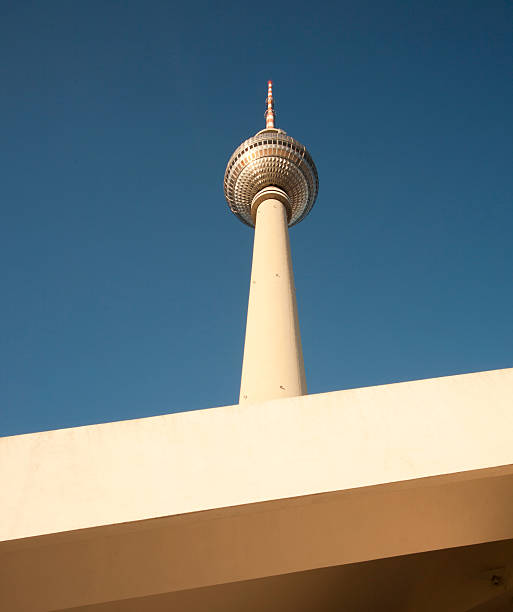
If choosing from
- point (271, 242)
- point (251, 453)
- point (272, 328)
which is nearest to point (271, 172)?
point (271, 242)

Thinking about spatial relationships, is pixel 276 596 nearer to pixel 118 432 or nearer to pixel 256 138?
pixel 118 432

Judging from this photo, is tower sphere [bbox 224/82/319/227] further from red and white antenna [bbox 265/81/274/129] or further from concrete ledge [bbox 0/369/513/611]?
concrete ledge [bbox 0/369/513/611]

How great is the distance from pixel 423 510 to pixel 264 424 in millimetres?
1223

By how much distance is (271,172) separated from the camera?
69.4 ft

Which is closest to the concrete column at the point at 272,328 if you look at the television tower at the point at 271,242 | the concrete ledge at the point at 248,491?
the television tower at the point at 271,242

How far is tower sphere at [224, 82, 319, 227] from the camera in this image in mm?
21250

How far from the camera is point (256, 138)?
22.0 m

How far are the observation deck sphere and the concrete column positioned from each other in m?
4.24

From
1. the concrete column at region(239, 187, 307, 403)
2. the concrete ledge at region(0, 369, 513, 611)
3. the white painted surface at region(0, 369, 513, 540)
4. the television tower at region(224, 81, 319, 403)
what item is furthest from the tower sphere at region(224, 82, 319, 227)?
the concrete ledge at region(0, 369, 513, 611)

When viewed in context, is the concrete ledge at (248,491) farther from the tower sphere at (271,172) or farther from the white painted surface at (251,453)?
the tower sphere at (271,172)

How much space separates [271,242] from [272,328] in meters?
4.59

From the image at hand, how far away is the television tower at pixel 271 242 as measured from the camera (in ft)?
39.0

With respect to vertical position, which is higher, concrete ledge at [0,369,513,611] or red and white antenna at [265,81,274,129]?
red and white antenna at [265,81,274,129]

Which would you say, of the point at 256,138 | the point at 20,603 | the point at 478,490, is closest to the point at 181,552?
the point at 20,603
